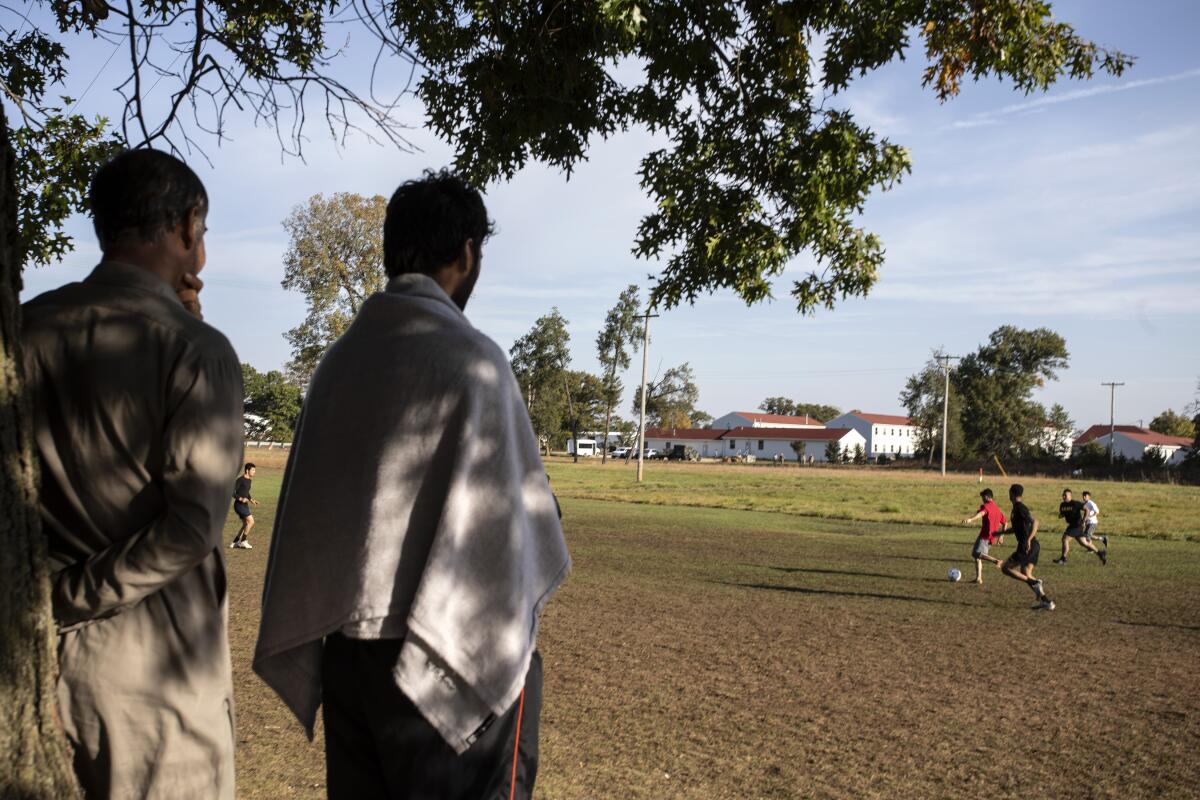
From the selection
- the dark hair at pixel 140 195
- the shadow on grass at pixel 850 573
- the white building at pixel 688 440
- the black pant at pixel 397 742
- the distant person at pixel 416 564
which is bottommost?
the shadow on grass at pixel 850 573

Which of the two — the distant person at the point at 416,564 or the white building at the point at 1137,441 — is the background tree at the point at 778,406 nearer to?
the white building at the point at 1137,441

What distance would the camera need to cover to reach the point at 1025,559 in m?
14.9

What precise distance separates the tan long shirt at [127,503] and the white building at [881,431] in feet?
470

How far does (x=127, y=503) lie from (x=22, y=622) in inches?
10.7

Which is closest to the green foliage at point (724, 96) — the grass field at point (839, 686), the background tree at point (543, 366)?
the grass field at point (839, 686)

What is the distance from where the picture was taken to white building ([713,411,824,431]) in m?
151

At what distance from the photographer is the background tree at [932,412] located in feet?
341

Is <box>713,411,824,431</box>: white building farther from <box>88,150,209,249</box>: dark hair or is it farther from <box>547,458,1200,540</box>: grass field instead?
<box>88,150,209,249</box>: dark hair

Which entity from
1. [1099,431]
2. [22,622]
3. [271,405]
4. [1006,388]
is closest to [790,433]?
[1006,388]

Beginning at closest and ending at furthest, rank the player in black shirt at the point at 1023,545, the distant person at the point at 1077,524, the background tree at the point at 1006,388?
1. the player in black shirt at the point at 1023,545
2. the distant person at the point at 1077,524
3. the background tree at the point at 1006,388

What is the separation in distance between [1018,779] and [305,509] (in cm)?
575

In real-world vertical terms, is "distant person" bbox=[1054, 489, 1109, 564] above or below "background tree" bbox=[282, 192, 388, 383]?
below

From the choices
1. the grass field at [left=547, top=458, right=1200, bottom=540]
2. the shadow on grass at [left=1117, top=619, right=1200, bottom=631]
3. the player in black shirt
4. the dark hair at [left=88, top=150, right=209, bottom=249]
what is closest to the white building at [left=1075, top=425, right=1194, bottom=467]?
the grass field at [left=547, top=458, right=1200, bottom=540]

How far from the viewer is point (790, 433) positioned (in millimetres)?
136875
